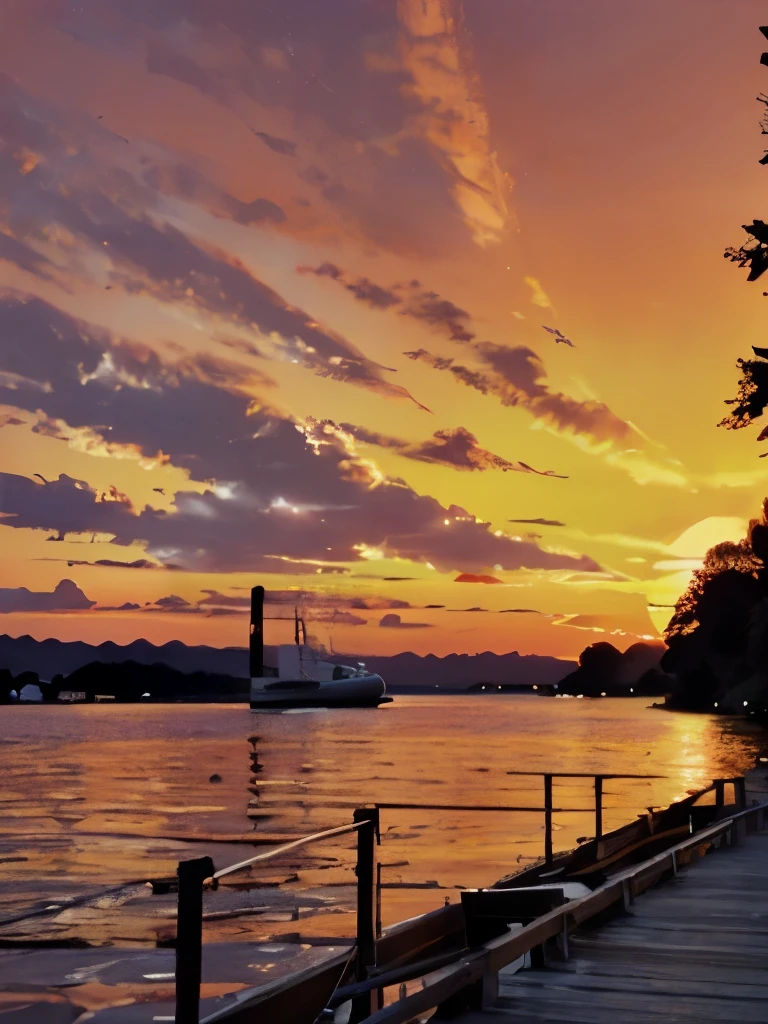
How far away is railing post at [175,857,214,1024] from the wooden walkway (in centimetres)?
185

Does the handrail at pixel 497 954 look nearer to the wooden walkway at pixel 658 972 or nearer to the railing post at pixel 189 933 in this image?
the wooden walkway at pixel 658 972

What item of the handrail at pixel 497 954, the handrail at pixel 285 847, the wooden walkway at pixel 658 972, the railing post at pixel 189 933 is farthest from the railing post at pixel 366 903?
the railing post at pixel 189 933

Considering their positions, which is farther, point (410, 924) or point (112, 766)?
point (112, 766)

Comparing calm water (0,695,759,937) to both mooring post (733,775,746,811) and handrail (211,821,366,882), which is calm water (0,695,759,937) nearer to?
mooring post (733,775,746,811)

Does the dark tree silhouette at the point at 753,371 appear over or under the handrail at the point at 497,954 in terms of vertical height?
over

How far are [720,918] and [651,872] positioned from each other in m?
1.51

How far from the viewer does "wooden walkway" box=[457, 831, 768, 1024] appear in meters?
7.55

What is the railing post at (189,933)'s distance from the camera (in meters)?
6.38

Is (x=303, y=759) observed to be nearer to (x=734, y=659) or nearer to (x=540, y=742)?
(x=540, y=742)

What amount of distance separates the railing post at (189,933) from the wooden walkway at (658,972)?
6.07 ft

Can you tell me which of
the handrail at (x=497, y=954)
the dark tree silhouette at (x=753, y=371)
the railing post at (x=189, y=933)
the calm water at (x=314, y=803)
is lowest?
the calm water at (x=314, y=803)

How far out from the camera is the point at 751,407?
1217 inches

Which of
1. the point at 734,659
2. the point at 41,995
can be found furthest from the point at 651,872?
the point at 734,659

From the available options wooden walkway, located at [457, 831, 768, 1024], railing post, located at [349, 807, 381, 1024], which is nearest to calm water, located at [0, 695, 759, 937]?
wooden walkway, located at [457, 831, 768, 1024]
